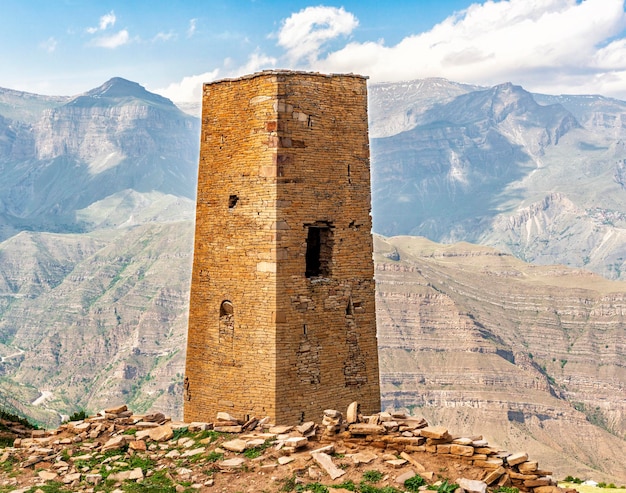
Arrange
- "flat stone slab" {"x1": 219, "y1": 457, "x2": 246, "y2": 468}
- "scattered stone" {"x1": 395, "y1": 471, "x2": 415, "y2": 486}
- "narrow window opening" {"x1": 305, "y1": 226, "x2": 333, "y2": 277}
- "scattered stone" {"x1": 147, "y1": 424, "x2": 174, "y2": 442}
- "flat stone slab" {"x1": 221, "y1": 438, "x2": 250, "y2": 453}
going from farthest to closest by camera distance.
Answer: "narrow window opening" {"x1": 305, "y1": 226, "x2": 333, "y2": 277}
"scattered stone" {"x1": 147, "y1": 424, "x2": 174, "y2": 442}
"flat stone slab" {"x1": 221, "y1": 438, "x2": 250, "y2": 453}
"flat stone slab" {"x1": 219, "y1": 457, "x2": 246, "y2": 468}
"scattered stone" {"x1": 395, "y1": 471, "x2": 415, "y2": 486}

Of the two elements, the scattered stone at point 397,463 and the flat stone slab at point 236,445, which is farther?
the flat stone slab at point 236,445

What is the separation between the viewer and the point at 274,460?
17.6 meters

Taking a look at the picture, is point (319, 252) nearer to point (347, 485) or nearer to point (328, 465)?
point (328, 465)

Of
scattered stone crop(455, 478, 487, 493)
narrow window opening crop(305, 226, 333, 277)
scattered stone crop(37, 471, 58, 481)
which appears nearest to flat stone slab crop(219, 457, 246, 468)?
scattered stone crop(37, 471, 58, 481)

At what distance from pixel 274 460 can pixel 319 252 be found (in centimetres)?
763

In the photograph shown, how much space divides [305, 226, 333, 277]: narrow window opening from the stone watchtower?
3 cm

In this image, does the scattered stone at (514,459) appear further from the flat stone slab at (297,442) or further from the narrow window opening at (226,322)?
the narrow window opening at (226,322)

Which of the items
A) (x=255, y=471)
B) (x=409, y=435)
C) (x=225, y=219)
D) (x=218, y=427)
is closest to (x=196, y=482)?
(x=255, y=471)

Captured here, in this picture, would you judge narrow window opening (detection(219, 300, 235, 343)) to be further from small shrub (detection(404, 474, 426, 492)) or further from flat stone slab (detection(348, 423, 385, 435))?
small shrub (detection(404, 474, 426, 492))

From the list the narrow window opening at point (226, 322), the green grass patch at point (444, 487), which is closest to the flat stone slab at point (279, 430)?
the green grass patch at point (444, 487)

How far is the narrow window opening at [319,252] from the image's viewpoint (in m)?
23.7

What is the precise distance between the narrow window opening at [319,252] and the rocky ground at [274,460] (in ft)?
17.2

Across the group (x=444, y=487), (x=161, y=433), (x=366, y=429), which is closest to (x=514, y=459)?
(x=444, y=487)

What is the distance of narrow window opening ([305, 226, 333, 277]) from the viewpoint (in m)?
23.7
